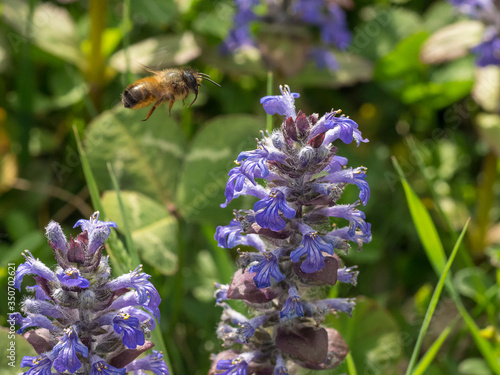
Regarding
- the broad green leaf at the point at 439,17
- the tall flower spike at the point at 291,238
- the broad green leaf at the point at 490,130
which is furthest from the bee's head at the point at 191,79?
the broad green leaf at the point at 439,17

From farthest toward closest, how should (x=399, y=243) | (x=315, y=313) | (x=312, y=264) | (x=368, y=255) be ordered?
(x=399, y=243) < (x=368, y=255) < (x=315, y=313) < (x=312, y=264)

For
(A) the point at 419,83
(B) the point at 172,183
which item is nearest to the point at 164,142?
(B) the point at 172,183

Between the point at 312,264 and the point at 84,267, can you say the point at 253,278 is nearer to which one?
the point at 312,264

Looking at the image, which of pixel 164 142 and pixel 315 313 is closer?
pixel 315 313

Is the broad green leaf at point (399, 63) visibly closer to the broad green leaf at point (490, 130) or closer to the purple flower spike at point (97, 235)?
the broad green leaf at point (490, 130)

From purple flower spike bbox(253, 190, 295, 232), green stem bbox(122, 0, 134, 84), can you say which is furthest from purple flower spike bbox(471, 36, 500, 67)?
→ purple flower spike bbox(253, 190, 295, 232)

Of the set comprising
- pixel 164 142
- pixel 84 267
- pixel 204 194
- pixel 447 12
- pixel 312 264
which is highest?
pixel 447 12
